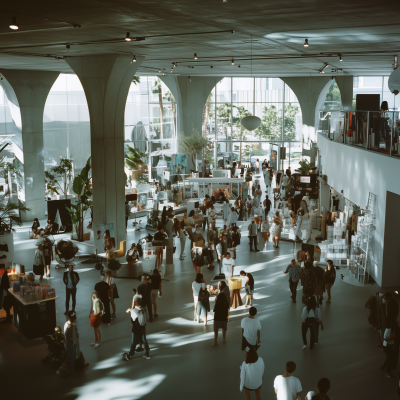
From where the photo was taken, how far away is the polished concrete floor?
8227 mm

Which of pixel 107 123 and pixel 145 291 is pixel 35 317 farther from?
pixel 107 123

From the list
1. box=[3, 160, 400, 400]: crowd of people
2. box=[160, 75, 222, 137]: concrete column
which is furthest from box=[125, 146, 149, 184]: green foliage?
box=[3, 160, 400, 400]: crowd of people

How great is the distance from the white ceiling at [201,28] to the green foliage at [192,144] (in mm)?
15254

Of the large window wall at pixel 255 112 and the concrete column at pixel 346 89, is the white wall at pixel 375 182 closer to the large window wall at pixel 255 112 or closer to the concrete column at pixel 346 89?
the concrete column at pixel 346 89

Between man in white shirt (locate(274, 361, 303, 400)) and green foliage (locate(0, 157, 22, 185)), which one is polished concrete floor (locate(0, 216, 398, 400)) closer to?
man in white shirt (locate(274, 361, 303, 400))

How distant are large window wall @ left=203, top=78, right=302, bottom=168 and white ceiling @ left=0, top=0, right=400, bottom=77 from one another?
20660 millimetres

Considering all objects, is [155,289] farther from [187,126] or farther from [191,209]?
[187,126]

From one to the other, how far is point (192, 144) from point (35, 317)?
2327cm

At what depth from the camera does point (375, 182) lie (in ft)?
46.7

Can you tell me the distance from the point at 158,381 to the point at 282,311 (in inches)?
179

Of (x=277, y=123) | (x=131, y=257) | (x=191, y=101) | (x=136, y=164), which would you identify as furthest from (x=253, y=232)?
(x=277, y=123)

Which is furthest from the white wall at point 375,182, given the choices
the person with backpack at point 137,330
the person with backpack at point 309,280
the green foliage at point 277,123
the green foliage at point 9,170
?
the green foliage at point 277,123

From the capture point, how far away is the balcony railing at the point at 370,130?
1317 cm

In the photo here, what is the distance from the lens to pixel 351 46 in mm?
14531
